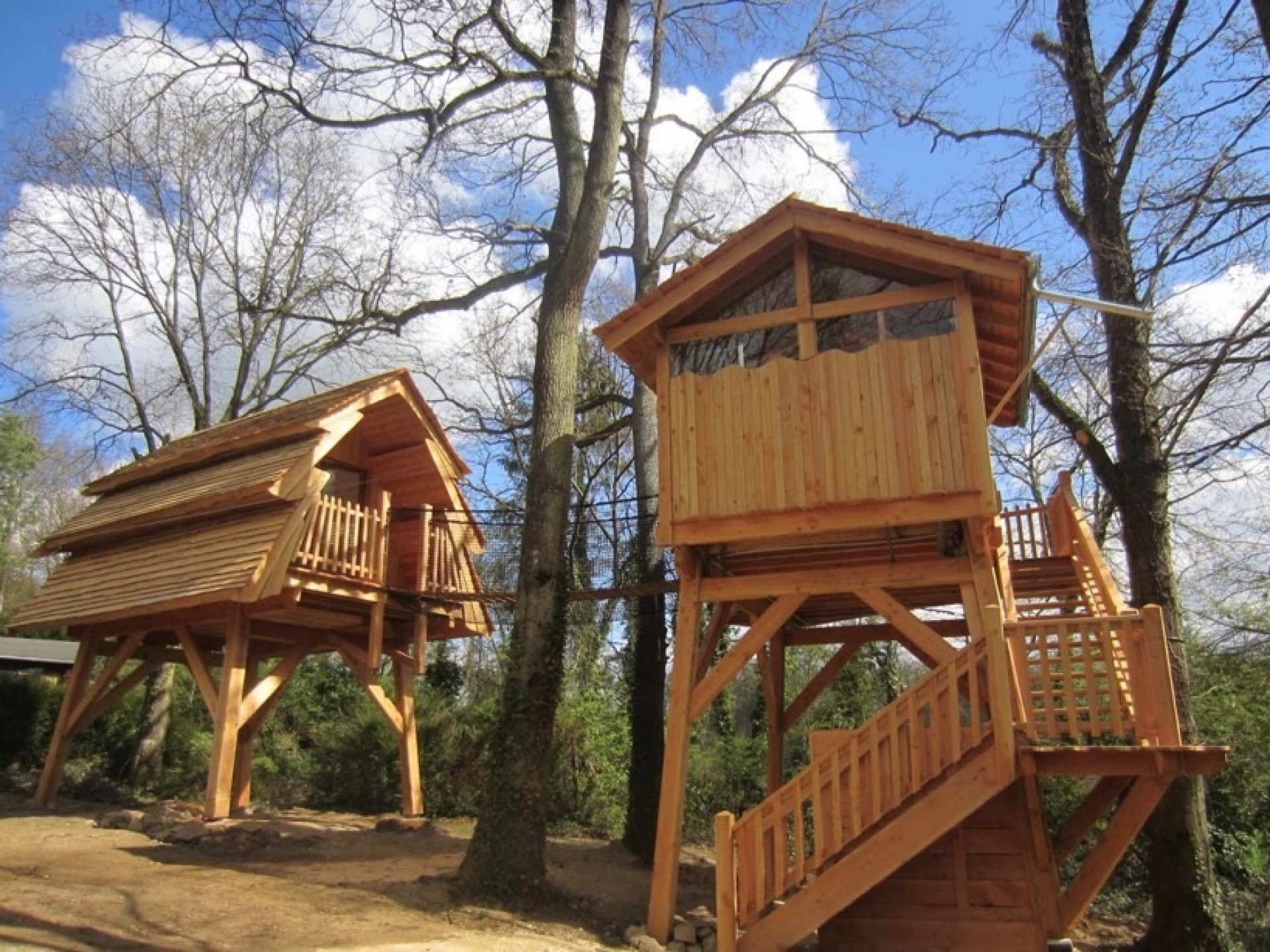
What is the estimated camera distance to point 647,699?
13664mm

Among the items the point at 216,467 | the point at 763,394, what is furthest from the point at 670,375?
the point at 216,467

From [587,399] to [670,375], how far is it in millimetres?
7499

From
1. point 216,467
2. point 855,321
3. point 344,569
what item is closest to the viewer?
point 855,321

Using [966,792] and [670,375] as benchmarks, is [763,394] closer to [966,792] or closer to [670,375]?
[670,375]

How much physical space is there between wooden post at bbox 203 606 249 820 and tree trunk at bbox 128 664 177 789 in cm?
676

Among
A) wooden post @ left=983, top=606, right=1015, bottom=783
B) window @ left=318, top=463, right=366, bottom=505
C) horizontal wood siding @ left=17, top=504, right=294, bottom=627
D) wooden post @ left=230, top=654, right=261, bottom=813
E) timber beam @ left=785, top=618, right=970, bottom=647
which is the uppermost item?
window @ left=318, top=463, right=366, bottom=505

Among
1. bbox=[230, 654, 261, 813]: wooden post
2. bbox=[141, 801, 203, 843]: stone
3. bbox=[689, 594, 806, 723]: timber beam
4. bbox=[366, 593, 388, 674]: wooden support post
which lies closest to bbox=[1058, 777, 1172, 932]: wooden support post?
bbox=[689, 594, 806, 723]: timber beam

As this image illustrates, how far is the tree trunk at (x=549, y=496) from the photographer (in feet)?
29.9

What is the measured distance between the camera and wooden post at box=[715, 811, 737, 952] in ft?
25.6

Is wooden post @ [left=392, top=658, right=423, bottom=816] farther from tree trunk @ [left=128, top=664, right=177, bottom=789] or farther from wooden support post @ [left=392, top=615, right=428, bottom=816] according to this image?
tree trunk @ [left=128, top=664, right=177, bottom=789]

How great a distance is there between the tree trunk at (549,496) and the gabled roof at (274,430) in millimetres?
3779

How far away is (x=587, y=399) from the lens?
1764cm

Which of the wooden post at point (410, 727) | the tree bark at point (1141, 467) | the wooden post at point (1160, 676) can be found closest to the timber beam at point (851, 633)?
the tree bark at point (1141, 467)

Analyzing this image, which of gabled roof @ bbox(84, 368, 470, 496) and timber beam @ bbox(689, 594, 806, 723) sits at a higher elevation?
gabled roof @ bbox(84, 368, 470, 496)
